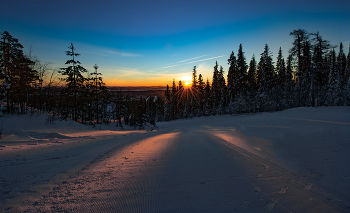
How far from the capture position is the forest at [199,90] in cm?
1834

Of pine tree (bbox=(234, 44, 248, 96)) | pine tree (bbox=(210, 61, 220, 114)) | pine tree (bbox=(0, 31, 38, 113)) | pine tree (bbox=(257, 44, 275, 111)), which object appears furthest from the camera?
pine tree (bbox=(210, 61, 220, 114))

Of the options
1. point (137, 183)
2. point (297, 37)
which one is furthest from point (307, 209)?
point (297, 37)

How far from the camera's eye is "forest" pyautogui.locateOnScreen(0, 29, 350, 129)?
18344 mm

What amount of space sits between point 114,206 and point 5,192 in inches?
75.4

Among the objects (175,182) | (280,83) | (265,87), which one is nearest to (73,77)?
(175,182)

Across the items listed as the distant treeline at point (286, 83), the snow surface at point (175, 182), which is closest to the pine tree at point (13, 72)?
the snow surface at point (175, 182)

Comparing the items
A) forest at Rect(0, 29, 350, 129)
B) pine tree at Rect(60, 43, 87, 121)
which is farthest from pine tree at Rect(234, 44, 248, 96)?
pine tree at Rect(60, 43, 87, 121)

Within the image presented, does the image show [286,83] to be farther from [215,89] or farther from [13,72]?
[13,72]

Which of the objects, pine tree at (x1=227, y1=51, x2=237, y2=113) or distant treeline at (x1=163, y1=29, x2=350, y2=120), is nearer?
distant treeline at (x1=163, y1=29, x2=350, y2=120)

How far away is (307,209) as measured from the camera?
7.79 ft

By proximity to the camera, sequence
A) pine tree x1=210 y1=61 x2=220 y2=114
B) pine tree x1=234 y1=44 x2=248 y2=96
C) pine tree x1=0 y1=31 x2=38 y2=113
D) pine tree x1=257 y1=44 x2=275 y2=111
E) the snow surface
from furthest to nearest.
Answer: pine tree x1=210 y1=61 x2=220 y2=114
pine tree x1=234 y1=44 x2=248 y2=96
pine tree x1=257 y1=44 x2=275 y2=111
pine tree x1=0 y1=31 x2=38 y2=113
the snow surface

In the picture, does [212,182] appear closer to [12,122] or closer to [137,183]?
[137,183]

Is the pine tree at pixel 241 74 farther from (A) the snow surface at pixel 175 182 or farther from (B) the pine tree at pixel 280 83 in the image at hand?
(A) the snow surface at pixel 175 182

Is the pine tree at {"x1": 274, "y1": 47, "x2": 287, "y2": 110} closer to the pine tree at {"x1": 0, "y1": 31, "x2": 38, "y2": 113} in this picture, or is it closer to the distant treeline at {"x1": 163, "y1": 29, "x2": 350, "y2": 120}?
the distant treeline at {"x1": 163, "y1": 29, "x2": 350, "y2": 120}
